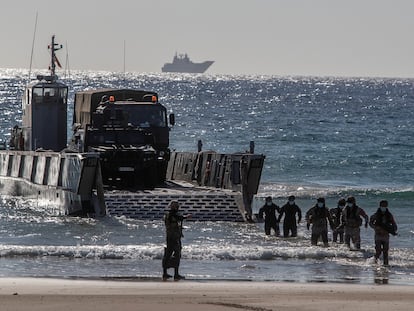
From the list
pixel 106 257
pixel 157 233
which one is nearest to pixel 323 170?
pixel 157 233

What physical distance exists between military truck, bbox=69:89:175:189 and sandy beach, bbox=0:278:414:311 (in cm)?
1290

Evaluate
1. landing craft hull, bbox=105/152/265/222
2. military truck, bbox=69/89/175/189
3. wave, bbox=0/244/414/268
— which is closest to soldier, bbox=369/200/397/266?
wave, bbox=0/244/414/268

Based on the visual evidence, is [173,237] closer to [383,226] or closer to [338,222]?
[383,226]

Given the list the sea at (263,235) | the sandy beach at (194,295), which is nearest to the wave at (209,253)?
the sea at (263,235)

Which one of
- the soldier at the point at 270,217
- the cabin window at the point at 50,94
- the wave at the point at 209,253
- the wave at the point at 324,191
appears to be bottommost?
the wave at the point at 324,191

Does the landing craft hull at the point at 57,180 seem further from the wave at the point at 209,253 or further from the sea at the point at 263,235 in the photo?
the wave at the point at 209,253

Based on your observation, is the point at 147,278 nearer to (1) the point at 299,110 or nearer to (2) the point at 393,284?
(2) the point at 393,284

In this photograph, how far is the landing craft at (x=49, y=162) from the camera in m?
30.9

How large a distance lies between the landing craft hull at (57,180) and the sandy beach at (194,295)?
10.3 meters

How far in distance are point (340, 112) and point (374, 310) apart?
108672mm

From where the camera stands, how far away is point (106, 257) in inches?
951

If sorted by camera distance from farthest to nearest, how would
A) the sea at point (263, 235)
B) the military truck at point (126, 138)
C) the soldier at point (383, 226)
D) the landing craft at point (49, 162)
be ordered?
the military truck at point (126, 138), the landing craft at point (49, 162), the soldier at point (383, 226), the sea at point (263, 235)

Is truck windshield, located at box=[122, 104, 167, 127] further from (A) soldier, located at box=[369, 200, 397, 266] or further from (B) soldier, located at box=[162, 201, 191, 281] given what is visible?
(B) soldier, located at box=[162, 201, 191, 281]

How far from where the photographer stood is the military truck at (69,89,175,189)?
33219 millimetres
